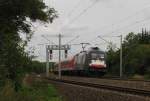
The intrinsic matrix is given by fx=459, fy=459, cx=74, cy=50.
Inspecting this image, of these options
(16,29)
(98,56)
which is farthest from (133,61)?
(16,29)

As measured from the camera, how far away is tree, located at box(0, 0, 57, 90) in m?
19.3

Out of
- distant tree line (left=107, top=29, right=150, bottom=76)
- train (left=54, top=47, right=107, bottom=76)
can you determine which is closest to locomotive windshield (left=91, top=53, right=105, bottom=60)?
train (left=54, top=47, right=107, bottom=76)

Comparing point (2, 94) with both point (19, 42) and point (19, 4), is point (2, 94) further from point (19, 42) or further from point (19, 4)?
point (19, 4)

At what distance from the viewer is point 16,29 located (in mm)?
28781

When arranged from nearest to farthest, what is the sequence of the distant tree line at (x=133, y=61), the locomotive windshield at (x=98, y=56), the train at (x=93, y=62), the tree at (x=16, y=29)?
the tree at (x=16, y=29)
the train at (x=93, y=62)
the locomotive windshield at (x=98, y=56)
the distant tree line at (x=133, y=61)

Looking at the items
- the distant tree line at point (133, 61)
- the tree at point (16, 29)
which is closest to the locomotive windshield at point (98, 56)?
the distant tree line at point (133, 61)

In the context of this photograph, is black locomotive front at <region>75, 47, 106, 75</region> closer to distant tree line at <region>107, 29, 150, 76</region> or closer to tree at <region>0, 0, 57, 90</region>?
distant tree line at <region>107, 29, 150, 76</region>

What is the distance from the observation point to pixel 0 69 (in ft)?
55.3

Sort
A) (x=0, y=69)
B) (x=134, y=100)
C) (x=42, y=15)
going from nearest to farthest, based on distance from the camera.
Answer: (x=0, y=69) → (x=134, y=100) → (x=42, y=15)

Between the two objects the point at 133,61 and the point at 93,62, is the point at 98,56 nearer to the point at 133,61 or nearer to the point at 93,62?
the point at 93,62

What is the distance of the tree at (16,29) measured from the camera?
63.3 ft

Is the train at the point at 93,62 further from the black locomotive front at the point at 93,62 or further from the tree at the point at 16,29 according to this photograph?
the tree at the point at 16,29

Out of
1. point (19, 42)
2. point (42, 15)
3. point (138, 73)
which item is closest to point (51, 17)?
point (42, 15)

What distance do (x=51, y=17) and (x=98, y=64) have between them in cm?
2021
